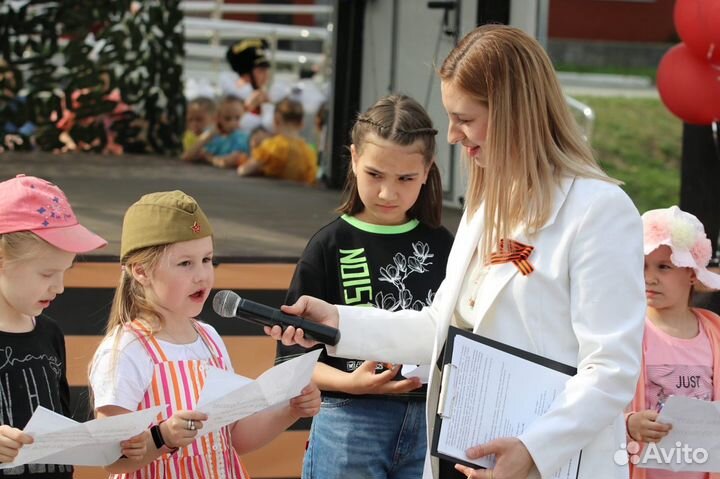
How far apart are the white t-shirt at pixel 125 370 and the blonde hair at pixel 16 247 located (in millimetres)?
268

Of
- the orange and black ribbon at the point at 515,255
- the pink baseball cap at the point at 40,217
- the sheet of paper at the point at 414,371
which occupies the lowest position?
the sheet of paper at the point at 414,371

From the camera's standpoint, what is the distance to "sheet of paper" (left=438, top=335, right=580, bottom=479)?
2.23 m

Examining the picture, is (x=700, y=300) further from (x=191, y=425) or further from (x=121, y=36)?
(x=121, y=36)

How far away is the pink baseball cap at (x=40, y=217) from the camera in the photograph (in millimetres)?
2658

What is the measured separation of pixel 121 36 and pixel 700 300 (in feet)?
20.5

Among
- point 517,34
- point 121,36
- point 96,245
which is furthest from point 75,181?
point 517,34

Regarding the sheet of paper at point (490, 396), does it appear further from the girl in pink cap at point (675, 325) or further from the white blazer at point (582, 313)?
the girl in pink cap at point (675, 325)

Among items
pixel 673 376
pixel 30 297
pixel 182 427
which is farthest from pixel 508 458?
pixel 673 376

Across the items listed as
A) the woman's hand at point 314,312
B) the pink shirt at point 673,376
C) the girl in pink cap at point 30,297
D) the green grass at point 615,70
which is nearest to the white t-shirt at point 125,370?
the girl in pink cap at point 30,297

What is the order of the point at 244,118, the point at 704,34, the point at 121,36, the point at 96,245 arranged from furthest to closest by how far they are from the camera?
the point at 244,118
the point at 121,36
the point at 704,34
the point at 96,245

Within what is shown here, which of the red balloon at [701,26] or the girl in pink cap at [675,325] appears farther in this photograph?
the red balloon at [701,26]

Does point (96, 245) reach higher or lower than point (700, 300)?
higher

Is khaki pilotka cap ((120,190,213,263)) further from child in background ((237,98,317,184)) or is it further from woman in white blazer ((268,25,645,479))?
child in background ((237,98,317,184))

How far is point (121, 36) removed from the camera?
31.0 feet
